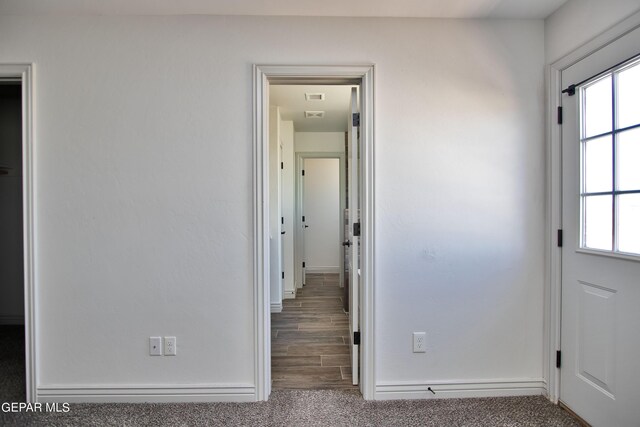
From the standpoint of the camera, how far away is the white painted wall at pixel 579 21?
1475 millimetres

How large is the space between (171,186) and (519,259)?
225 cm

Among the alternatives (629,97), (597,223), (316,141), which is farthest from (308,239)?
(629,97)

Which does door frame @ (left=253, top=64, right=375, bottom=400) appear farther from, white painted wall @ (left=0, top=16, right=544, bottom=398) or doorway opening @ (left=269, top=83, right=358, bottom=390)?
doorway opening @ (left=269, top=83, right=358, bottom=390)

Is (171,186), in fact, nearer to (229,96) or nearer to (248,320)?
(229,96)

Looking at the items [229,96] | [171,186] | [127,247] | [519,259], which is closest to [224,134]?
[229,96]

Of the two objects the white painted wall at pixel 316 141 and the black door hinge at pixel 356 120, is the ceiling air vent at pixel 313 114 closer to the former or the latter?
the white painted wall at pixel 316 141

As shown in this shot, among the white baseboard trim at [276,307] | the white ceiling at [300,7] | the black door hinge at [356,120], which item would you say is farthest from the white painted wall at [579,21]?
the white baseboard trim at [276,307]

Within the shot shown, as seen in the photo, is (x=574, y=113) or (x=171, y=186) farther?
(x=171, y=186)

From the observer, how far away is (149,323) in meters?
1.88

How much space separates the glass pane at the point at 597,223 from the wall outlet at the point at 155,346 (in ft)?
8.44

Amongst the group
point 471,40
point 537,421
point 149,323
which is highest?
point 471,40

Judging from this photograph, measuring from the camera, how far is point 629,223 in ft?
4.83

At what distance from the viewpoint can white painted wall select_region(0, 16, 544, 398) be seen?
187 cm

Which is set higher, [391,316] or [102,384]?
[391,316]
